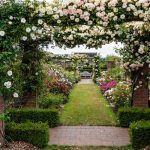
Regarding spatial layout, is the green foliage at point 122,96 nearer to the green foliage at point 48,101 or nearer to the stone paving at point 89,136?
the green foliage at point 48,101

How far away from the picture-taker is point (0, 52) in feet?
32.9

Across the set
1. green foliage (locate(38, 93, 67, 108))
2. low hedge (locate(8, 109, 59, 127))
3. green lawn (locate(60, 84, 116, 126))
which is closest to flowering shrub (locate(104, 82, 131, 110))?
green lawn (locate(60, 84, 116, 126))

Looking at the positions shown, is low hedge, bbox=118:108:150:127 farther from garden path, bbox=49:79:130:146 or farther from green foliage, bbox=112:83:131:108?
green foliage, bbox=112:83:131:108

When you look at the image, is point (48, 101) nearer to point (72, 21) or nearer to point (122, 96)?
point (122, 96)

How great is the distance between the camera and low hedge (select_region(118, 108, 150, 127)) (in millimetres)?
13867

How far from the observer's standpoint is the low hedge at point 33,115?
1391 cm

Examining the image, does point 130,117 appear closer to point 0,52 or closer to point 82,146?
point 82,146

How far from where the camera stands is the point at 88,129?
13.8 m

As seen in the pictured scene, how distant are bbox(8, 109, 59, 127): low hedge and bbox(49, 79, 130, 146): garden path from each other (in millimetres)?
364

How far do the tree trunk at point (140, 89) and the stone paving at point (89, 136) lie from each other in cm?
142

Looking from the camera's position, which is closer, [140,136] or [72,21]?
[72,21]

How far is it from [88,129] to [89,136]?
3.92ft

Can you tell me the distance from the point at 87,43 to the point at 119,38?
0.76 m

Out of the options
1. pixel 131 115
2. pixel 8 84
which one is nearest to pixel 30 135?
pixel 8 84
